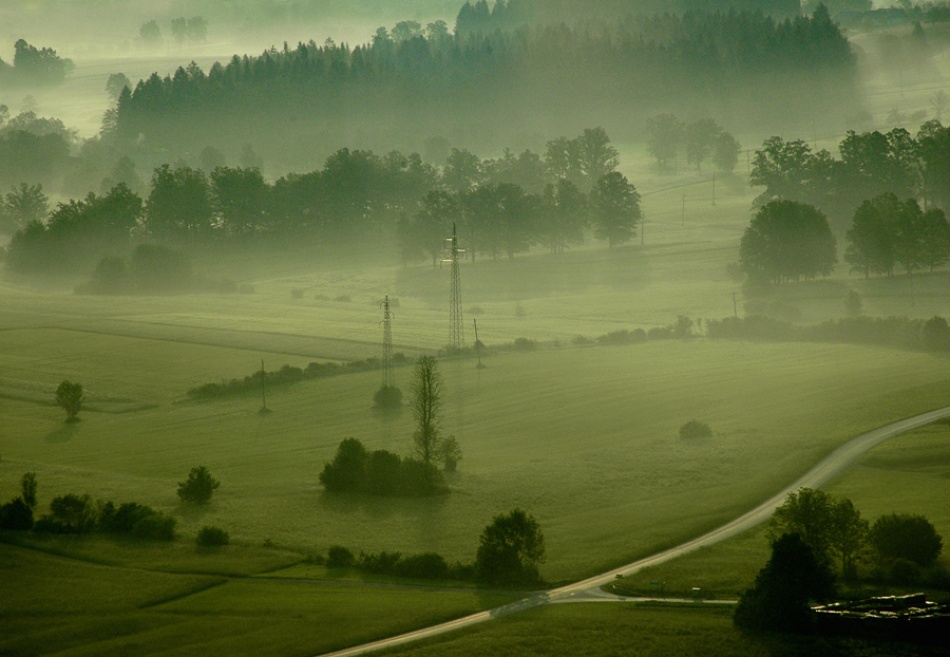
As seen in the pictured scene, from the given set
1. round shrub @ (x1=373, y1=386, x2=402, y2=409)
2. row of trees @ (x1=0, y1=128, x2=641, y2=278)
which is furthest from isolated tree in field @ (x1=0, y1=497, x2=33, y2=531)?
row of trees @ (x1=0, y1=128, x2=641, y2=278)

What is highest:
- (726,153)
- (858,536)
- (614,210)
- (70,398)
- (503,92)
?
(503,92)

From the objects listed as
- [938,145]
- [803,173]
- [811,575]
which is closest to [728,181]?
[803,173]

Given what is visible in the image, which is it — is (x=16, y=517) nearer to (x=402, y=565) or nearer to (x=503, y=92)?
(x=402, y=565)

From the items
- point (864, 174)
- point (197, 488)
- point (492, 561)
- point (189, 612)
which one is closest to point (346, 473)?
point (197, 488)

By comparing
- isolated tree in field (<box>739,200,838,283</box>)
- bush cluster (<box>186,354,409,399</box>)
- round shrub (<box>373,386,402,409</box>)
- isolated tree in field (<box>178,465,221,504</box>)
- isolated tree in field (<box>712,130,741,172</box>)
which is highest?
isolated tree in field (<box>712,130,741,172</box>)

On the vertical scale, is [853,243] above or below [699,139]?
below

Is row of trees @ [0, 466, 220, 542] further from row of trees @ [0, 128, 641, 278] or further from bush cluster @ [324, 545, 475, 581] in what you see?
row of trees @ [0, 128, 641, 278]
